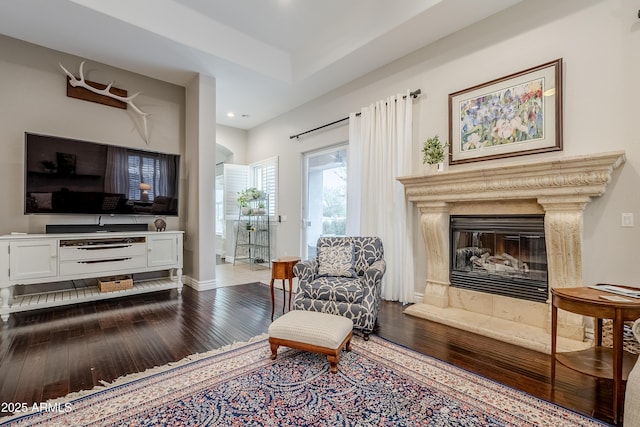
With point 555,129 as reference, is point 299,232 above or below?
below

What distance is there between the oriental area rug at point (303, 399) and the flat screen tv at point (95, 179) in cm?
282

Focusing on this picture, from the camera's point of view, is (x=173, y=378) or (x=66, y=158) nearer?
(x=173, y=378)

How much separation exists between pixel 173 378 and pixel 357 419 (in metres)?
1.30

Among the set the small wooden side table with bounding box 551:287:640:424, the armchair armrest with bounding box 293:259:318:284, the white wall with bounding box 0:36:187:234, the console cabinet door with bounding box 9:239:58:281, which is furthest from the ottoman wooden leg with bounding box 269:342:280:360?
the white wall with bounding box 0:36:187:234

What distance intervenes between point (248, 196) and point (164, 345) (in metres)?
4.34

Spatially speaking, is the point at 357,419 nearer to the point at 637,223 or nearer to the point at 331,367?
the point at 331,367

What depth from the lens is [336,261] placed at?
3.22 metres

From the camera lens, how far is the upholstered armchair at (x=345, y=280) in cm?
269

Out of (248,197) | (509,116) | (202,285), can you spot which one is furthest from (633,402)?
(248,197)

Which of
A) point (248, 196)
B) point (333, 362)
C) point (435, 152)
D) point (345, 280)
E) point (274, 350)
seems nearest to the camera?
point (333, 362)

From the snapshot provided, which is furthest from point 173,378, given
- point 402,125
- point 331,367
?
point 402,125

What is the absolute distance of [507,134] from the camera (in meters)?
3.08

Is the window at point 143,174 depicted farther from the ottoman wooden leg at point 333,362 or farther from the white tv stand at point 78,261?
the ottoman wooden leg at point 333,362

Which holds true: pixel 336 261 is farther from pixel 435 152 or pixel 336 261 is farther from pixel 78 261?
pixel 78 261
